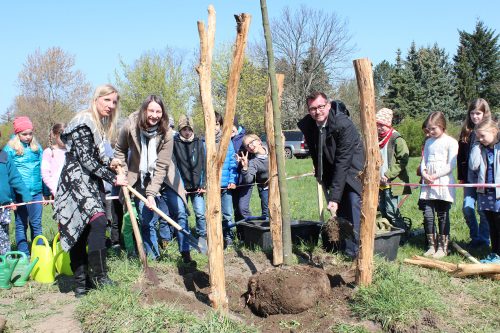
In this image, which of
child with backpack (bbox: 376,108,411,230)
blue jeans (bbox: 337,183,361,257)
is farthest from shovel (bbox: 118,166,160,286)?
child with backpack (bbox: 376,108,411,230)

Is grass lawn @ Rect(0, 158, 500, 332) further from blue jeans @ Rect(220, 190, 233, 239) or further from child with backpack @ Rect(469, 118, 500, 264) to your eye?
blue jeans @ Rect(220, 190, 233, 239)

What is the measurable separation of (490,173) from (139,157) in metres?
3.86

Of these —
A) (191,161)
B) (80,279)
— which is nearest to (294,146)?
(191,161)

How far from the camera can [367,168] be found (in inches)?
165

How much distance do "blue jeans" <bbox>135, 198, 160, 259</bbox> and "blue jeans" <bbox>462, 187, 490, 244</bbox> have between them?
147 inches

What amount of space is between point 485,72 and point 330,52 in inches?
500

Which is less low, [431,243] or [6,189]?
[6,189]

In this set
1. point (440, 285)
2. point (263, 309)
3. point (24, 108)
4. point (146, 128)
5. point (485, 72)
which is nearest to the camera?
point (263, 309)

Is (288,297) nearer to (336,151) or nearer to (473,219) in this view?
(336,151)

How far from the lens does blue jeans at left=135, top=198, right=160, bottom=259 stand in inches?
223

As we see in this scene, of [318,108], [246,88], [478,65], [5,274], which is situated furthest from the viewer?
[478,65]

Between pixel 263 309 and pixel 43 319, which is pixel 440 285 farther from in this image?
pixel 43 319

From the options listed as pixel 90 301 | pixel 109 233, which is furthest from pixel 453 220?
pixel 90 301

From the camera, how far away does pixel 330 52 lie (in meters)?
44.5
